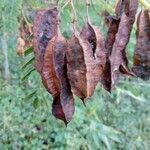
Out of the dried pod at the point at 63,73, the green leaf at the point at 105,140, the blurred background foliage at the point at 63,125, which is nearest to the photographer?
the dried pod at the point at 63,73

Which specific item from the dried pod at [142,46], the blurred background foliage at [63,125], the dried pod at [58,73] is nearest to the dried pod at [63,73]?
the dried pod at [58,73]

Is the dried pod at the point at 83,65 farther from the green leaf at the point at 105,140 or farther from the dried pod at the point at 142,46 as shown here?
the green leaf at the point at 105,140

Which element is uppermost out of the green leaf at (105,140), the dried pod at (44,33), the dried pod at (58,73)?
the dried pod at (44,33)

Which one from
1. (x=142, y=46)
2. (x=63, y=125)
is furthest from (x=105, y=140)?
(x=142, y=46)

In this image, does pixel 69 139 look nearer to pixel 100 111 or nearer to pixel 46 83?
Answer: pixel 100 111

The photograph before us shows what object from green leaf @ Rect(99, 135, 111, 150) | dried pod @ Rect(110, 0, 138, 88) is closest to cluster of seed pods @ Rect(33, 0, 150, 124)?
dried pod @ Rect(110, 0, 138, 88)

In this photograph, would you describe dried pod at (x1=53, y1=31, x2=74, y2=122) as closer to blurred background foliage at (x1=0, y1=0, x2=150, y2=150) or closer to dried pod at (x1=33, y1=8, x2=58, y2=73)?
dried pod at (x1=33, y1=8, x2=58, y2=73)
